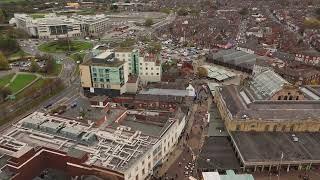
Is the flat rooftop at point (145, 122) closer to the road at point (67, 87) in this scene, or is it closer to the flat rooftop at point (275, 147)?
the flat rooftop at point (275, 147)

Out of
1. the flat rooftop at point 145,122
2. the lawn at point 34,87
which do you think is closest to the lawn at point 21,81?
the lawn at point 34,87

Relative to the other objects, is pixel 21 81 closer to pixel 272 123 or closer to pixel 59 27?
Result: pixel 59 27

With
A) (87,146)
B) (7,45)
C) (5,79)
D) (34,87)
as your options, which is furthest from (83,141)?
(7,45)

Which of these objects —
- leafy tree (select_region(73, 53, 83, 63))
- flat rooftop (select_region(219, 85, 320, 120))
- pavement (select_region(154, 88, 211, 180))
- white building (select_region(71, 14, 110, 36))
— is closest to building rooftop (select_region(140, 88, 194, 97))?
pavement (select_region(154, 88, 211, 180))

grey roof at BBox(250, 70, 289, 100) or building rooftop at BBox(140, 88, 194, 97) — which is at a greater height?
grey roof at BBox(250, 70, 289, 100)

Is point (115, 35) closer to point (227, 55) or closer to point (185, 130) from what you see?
point (227, 55)

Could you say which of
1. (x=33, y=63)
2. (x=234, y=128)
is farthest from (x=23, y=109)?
(x=234, y=128)

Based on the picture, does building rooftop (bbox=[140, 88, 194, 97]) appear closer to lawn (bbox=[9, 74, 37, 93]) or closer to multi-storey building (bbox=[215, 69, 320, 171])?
multi-storey building (bbox=[215, 69, 320, 171])
